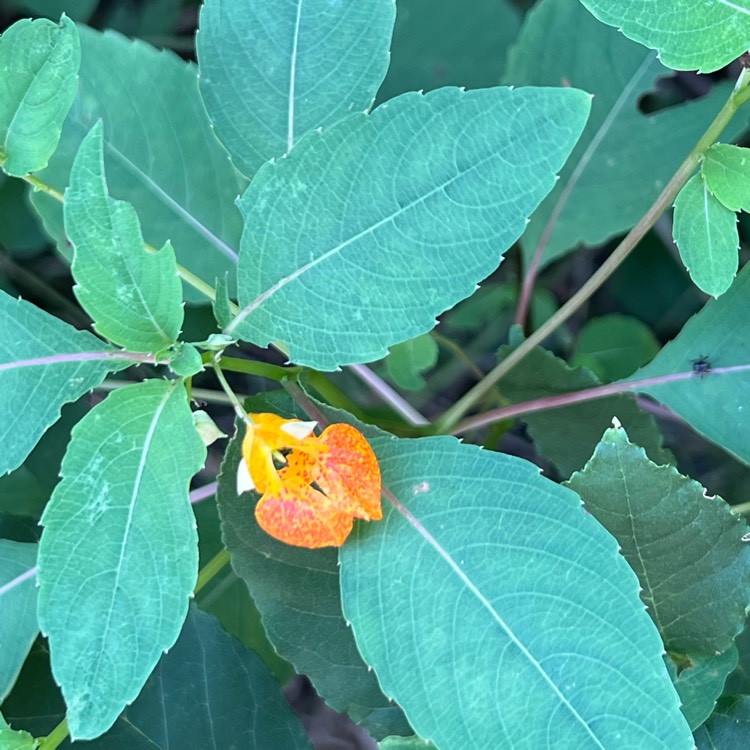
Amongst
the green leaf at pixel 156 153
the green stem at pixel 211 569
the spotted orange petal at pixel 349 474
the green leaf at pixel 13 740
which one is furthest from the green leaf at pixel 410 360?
the green leaf at pixel 13 740

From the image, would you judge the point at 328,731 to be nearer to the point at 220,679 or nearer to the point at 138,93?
the point at 220,679

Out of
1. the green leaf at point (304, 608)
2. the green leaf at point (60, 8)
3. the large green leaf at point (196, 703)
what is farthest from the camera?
the green leaf at point (60, 8)

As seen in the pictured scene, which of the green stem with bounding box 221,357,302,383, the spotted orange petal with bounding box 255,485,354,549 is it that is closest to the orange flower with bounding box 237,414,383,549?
the spotted orange petal with bounding box 255,485,354,549

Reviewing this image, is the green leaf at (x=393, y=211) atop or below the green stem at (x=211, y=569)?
atop

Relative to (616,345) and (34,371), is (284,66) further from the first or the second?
(616,345)

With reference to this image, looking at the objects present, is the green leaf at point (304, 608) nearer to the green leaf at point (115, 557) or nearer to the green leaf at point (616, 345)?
the green leaf at point (115, 557)

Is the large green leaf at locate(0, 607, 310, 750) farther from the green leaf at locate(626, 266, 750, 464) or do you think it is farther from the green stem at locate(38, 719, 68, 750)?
the green leaf at locate(626, 266, 750, 464)
